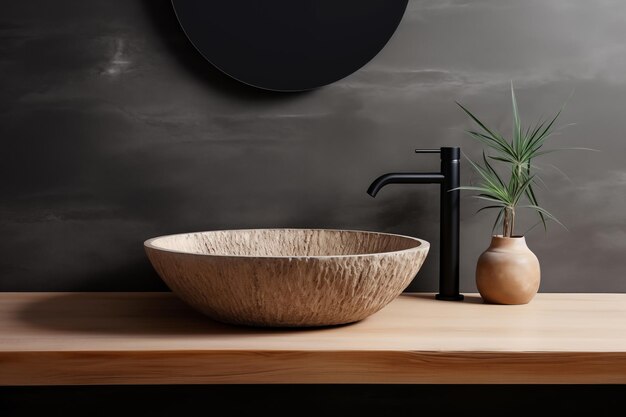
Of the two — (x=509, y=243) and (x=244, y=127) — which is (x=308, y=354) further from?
(x=244, y=127)

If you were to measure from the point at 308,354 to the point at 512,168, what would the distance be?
25.0 inches

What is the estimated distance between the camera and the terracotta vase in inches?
42.0

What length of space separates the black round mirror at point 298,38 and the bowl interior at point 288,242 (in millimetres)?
300

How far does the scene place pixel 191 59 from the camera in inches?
48.8

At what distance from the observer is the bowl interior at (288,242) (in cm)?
112

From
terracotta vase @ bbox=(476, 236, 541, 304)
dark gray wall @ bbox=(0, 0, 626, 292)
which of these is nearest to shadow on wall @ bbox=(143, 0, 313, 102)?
dark gray wall @ bbox=(0, 0, 626, 292)

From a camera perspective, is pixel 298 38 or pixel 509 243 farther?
pixel 298 38

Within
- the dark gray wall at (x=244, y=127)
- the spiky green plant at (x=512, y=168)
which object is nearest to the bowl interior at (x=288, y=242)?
the dark gray wall at (x=244, y=127)

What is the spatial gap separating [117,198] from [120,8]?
385 mm

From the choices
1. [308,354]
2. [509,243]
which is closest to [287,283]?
[308,354]

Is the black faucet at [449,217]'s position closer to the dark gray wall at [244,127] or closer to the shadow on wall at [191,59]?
the dark gray wall at [244,127]

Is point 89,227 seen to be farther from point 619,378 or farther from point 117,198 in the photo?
point 619,378

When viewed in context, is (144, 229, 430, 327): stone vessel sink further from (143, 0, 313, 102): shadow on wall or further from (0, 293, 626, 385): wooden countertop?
(143, 0, 313, 102): shadow on wall

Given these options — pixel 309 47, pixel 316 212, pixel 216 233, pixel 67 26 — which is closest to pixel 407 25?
pixel 309 47
